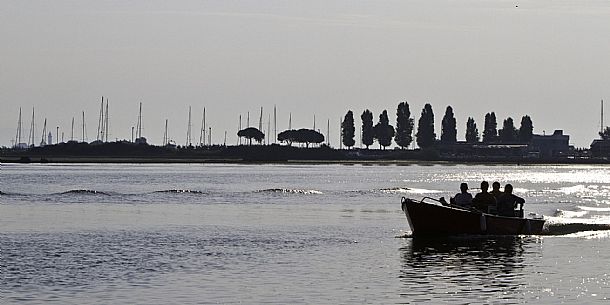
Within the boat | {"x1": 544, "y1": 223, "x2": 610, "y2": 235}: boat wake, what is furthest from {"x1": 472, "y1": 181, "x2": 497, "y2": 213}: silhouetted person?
{"x1": 544, "y1": 223, "x2": 610, "y2": 235}: boat wake

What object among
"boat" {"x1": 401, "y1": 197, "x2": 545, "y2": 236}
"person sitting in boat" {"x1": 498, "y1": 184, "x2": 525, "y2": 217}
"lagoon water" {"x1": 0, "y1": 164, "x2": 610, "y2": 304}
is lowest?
"lagoon water" {"x1": 0, "y1": 164, "x2": 610, "y2": 304}

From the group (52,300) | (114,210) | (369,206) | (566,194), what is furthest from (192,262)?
(566,194)

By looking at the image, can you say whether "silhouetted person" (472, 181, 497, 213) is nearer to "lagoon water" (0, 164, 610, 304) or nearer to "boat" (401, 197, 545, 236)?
"boat" (401, 197, 545, 236)

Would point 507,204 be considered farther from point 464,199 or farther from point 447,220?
point 447,220

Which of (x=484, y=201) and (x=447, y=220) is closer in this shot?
(x=447, y=220)

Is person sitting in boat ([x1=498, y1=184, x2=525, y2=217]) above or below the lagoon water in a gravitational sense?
above

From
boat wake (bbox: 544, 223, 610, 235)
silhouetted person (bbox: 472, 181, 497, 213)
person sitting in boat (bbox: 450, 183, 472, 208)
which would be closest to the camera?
person sitting in boat (bbox: 450, 183, 472, 208)

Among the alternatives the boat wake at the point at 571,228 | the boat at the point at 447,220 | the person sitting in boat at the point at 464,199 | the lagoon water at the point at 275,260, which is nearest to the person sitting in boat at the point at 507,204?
the boat at the point at 447,220

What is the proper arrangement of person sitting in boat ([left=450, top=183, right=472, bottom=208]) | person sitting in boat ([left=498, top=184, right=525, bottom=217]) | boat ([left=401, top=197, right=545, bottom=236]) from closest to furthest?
boat ([left=401, top=197, right=545, bottom=236]), person sitting in boat ([left=450, top=183, right=472, bottom=208]), person sitting in boat ([left=498, top=184, right=525, bottom=217])

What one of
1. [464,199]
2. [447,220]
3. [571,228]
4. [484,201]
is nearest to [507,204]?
[484,201]

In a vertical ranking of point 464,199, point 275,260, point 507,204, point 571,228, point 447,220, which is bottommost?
point 275,260

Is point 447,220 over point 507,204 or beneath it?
beneath

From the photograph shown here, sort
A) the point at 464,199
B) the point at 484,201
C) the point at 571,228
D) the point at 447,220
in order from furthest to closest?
the point at 571,228
the point at 484,201
the point at 464,199
the point at 447,220

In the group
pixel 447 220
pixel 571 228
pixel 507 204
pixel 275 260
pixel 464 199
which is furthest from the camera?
pixel 571 228
